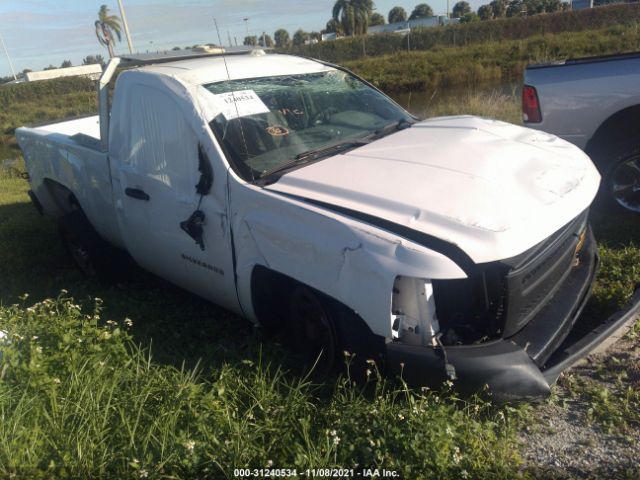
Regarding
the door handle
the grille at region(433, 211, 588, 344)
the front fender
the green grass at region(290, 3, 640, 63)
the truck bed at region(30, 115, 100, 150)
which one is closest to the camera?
the front fender

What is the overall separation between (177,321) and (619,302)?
3.16m

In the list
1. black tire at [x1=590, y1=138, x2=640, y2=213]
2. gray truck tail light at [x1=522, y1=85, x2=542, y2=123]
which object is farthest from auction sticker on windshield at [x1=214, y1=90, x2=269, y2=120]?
black tire at [x1=590, y1=138, x2=640, y2=213]

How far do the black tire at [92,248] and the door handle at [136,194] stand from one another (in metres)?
1.11

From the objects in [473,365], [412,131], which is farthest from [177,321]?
[473,365]

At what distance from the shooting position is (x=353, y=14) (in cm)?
6062

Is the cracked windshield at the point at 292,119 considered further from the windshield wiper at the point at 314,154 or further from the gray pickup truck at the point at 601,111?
the gray pickup truck at the point at 601,111

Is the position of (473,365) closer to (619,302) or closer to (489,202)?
(489,202)

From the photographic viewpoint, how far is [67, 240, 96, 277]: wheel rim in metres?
5.14

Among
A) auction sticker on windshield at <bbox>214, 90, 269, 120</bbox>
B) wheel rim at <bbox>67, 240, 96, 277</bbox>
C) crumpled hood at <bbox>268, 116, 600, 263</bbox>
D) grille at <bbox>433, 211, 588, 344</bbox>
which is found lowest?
wheel rim at <bbox>67, 240, 96, 277</bbox>

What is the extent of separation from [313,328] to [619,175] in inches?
134

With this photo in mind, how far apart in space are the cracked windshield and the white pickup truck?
1 centimetres

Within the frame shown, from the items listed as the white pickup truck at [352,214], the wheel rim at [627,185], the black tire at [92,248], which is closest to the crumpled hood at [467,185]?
the white pickup truck at [352,214]

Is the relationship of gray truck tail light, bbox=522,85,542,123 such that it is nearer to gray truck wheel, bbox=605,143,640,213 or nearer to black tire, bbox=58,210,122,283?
gray truck wheel, bbox=605,143,640,213

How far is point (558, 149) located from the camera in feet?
10.9
